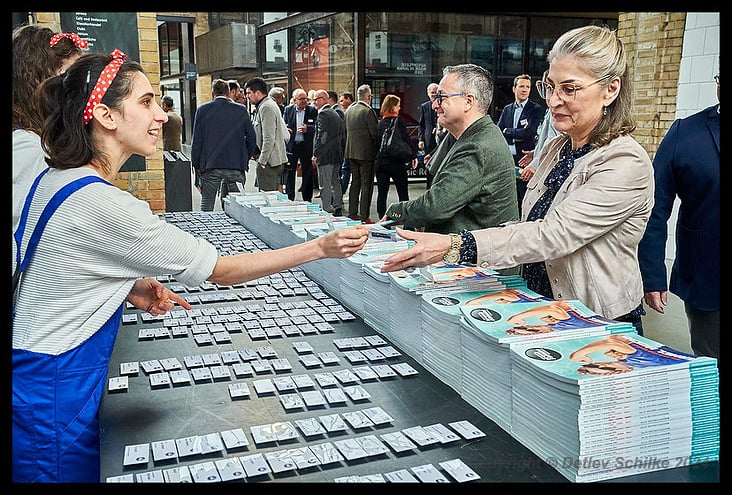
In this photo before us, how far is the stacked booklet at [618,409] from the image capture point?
3.84 feet

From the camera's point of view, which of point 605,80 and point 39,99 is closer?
point 39,99

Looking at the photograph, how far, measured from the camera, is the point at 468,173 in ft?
8.61

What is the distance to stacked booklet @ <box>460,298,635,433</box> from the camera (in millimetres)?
1386

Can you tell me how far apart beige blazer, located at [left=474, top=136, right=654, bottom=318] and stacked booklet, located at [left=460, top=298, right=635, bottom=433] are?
0.70ft

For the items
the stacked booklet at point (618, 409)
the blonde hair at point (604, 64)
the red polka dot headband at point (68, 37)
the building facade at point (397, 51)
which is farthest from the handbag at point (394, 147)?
the stacked booklet at point (618, 409)

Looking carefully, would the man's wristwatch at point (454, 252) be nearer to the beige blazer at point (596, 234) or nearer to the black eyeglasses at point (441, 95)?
the beige blazer at point (596, 234)

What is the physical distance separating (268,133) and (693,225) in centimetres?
669

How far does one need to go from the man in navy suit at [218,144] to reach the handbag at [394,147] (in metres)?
Answer: 2.19

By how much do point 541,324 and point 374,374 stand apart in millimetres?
467

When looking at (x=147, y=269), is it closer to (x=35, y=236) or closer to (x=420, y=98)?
(x=35, y=236)

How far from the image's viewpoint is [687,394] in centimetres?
123

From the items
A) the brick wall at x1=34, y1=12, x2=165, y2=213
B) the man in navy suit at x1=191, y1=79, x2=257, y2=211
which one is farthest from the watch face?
the man in navy suit at x1=191, y1=79, x2=257, y2=211
